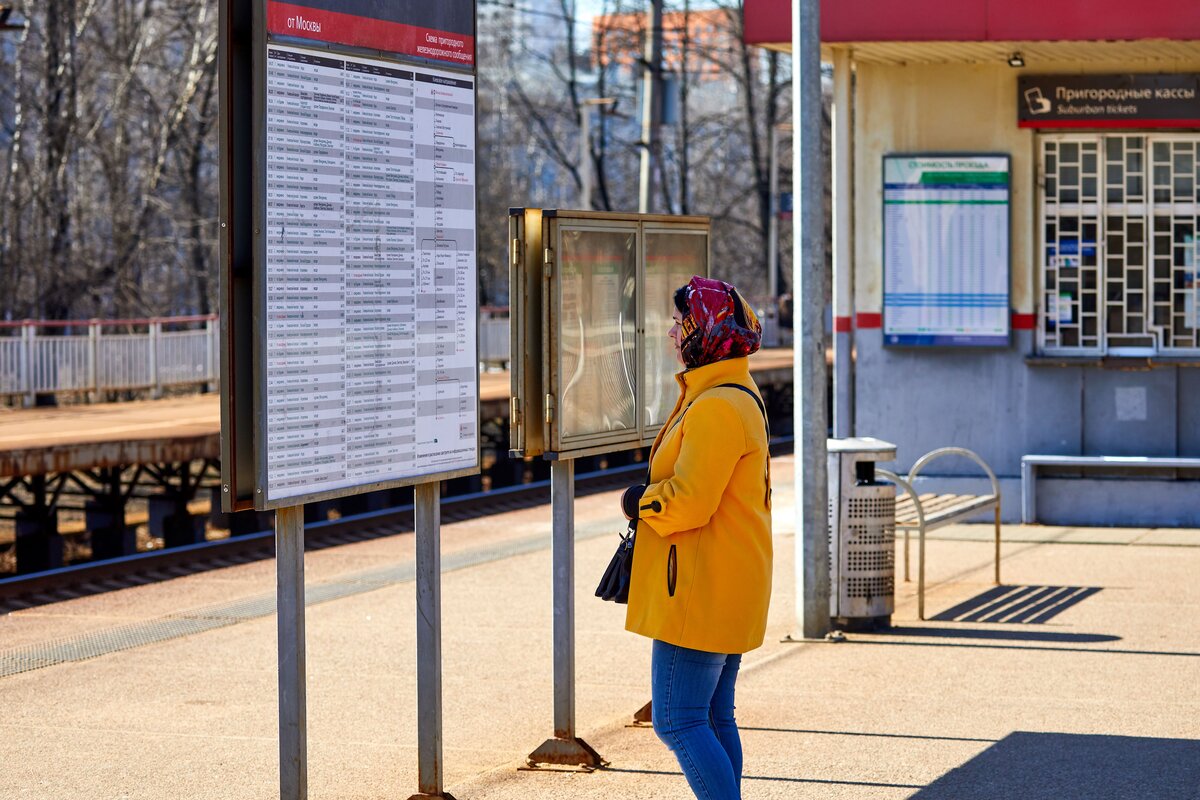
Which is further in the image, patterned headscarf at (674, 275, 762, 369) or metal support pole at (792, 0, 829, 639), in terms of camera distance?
metal support pole at (792, 0, 829, 639)

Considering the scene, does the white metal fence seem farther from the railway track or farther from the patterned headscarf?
the patterned headscarf

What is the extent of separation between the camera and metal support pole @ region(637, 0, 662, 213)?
2480 cm

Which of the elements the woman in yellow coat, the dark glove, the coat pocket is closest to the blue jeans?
the woman in yellow coat

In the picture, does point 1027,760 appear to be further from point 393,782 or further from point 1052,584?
point 1052,584

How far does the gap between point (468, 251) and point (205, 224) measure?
107ft

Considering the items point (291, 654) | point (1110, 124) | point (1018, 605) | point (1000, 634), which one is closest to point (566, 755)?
point (291, 654)

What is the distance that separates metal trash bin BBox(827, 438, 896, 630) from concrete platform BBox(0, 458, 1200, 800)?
0.17 meters

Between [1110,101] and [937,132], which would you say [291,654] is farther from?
[1110,101]

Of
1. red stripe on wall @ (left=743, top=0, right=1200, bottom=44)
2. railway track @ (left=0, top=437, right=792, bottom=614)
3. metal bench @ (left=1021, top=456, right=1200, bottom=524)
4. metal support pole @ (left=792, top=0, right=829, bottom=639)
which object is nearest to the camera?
metal support pole @ (left=792, top=0, right=829, bottom=639)

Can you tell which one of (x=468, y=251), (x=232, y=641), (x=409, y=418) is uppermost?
(x=468, y=251)

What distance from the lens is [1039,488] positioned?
14.0 metres

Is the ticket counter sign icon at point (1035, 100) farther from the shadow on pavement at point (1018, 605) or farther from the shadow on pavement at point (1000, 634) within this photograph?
the shadow on pavement at point (1000, 634)

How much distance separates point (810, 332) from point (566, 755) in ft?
10.3

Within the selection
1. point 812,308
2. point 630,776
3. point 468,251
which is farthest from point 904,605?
point 468,251
